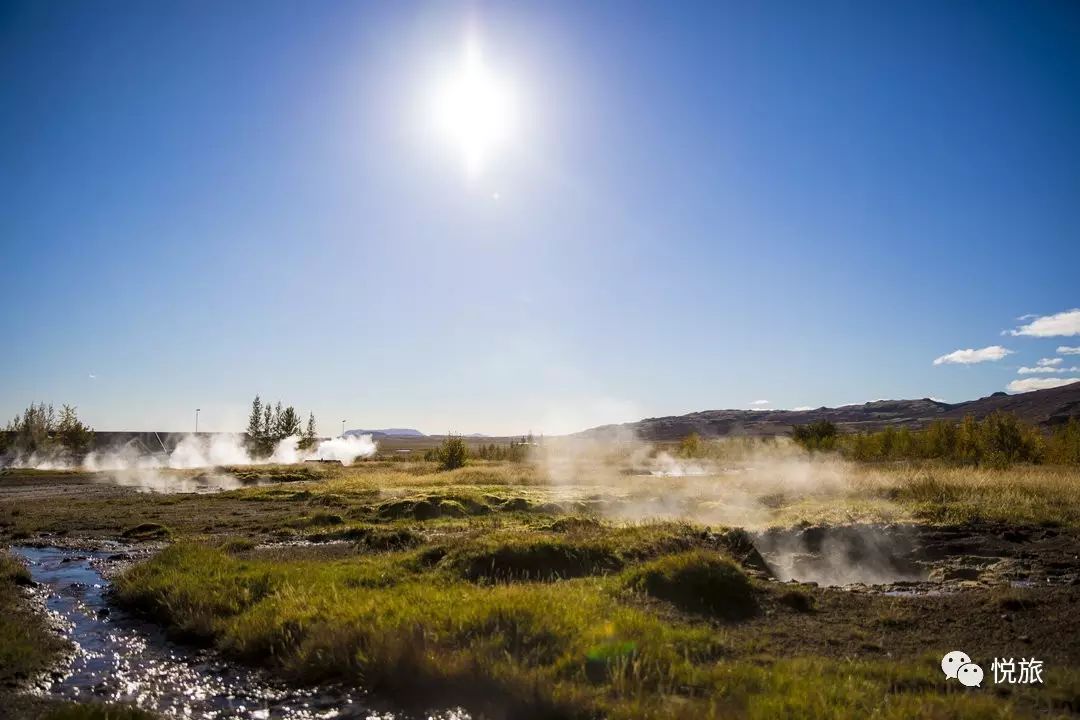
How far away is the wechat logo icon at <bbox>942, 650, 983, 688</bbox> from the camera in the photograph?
756cm

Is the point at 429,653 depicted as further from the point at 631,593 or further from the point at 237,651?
the point at 631,593

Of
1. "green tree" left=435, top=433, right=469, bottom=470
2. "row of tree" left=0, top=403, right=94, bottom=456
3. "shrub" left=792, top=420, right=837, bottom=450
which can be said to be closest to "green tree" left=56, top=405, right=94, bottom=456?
"row of tree" left=0, top=403, right=94, bottom=456

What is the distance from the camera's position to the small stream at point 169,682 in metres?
7.71

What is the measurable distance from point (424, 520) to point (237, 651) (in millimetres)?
17111

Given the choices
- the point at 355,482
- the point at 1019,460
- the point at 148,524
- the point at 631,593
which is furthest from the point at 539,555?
the point at 1019,460

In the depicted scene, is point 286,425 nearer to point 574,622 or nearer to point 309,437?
point 309,437
